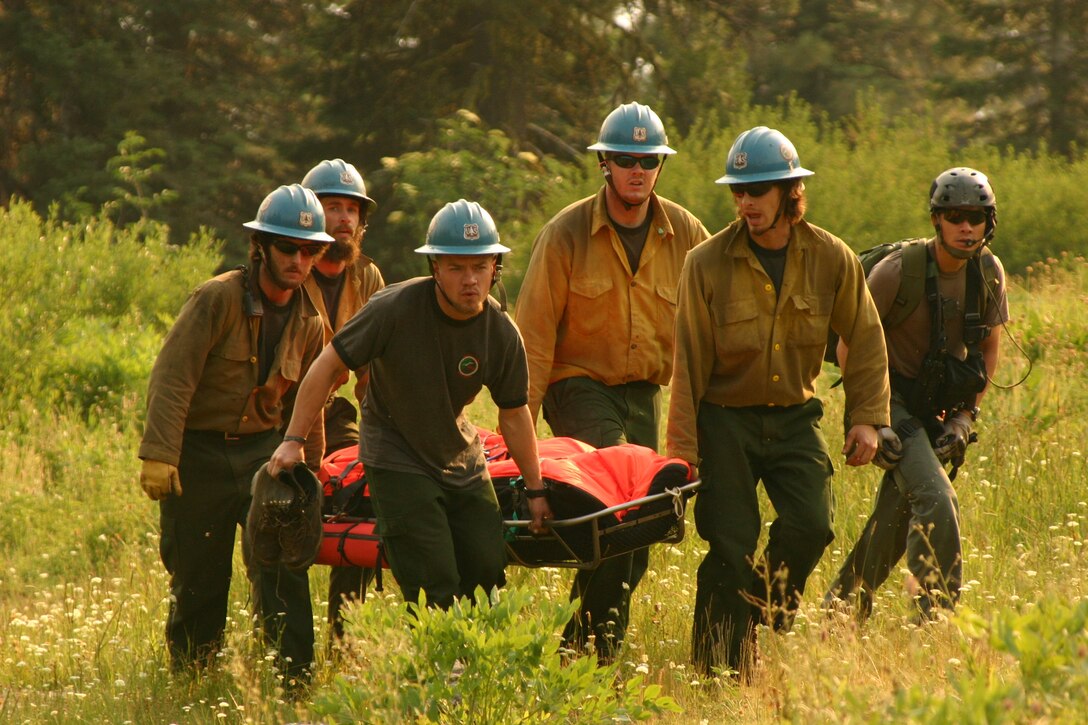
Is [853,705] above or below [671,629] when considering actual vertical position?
above

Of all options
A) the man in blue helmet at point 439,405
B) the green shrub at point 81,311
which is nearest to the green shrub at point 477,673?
the man in blue helmet at point 439,405

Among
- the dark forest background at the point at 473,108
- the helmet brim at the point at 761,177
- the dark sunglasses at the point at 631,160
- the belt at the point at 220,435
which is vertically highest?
the dark forest background at the point at 473,108

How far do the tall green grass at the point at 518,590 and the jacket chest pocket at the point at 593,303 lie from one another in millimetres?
1442

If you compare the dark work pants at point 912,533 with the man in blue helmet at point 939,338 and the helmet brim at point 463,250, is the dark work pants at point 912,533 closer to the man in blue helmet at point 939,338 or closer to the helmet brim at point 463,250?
the man in blue helmet at point 939,338

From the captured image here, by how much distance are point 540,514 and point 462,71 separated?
21.3 meters

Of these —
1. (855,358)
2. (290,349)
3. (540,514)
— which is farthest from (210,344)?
(855,358)

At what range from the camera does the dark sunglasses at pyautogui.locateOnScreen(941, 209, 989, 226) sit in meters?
6.49

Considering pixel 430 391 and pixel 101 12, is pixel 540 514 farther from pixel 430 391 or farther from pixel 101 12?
pixel 101 12

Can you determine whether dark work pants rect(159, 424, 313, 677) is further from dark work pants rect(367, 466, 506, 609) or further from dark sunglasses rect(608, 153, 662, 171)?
dark sunglasses rect(608, 153, 662, 171)

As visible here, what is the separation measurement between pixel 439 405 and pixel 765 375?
140 centimetres

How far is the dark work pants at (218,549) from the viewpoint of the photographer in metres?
6.46

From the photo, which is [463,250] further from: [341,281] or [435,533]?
[341,281]

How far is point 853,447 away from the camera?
243 inches

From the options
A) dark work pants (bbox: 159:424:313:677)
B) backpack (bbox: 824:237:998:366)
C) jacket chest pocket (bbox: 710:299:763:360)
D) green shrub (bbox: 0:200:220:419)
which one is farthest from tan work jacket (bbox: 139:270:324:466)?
green shrub (bbox: 0:200:220:419)
